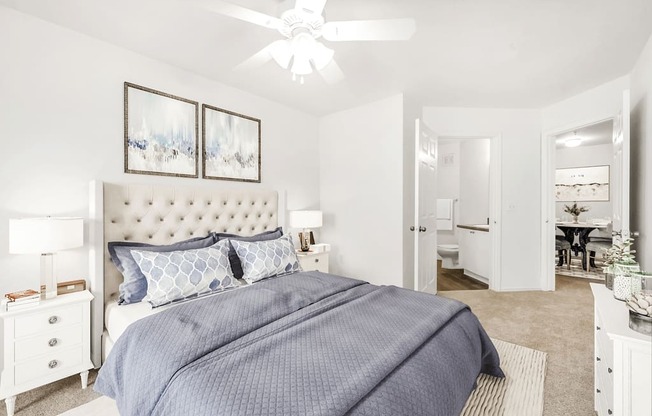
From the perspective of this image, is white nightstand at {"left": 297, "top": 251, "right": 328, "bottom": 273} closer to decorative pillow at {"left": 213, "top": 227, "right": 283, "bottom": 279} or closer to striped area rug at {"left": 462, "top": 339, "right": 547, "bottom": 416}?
decorative pillow at {"left": 213, "top": 227, "right": 283, "bottom": 279}

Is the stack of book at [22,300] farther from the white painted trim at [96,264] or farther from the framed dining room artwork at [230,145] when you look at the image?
the framed dining room artwork at [230,145]

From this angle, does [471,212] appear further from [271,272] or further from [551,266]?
[271,272]

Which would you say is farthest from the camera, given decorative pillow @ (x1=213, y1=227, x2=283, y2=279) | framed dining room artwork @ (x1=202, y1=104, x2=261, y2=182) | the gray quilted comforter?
framed dining room artwork @ (x1=202, y1=104, x2=261, y2=182)

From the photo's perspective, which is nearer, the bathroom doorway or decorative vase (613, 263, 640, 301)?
decorative vase (613, 263, 640, 301)

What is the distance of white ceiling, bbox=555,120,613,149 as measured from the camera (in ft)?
16.8

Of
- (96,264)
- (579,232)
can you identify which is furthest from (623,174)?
(96,264)

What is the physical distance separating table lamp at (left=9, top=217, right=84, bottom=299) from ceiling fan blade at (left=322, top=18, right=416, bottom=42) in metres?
1.90

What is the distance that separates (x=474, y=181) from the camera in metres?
5.62

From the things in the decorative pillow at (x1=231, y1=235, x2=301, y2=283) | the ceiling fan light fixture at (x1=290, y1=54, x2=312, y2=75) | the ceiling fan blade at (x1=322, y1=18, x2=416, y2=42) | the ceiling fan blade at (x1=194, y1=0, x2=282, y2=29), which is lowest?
the decorative pillow at (x1=231, y1=235, x2=301, y2=283)

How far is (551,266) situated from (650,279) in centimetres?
268

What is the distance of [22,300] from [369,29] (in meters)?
2.47

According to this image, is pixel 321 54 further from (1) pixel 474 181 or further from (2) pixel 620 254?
(1) pixel 474 181

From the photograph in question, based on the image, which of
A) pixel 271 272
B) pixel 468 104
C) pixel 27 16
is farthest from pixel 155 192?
pixel 468 104

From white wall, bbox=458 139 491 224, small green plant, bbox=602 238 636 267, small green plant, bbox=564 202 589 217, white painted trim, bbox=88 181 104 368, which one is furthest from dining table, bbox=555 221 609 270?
white painted trim, bbox=88 181 104 368
